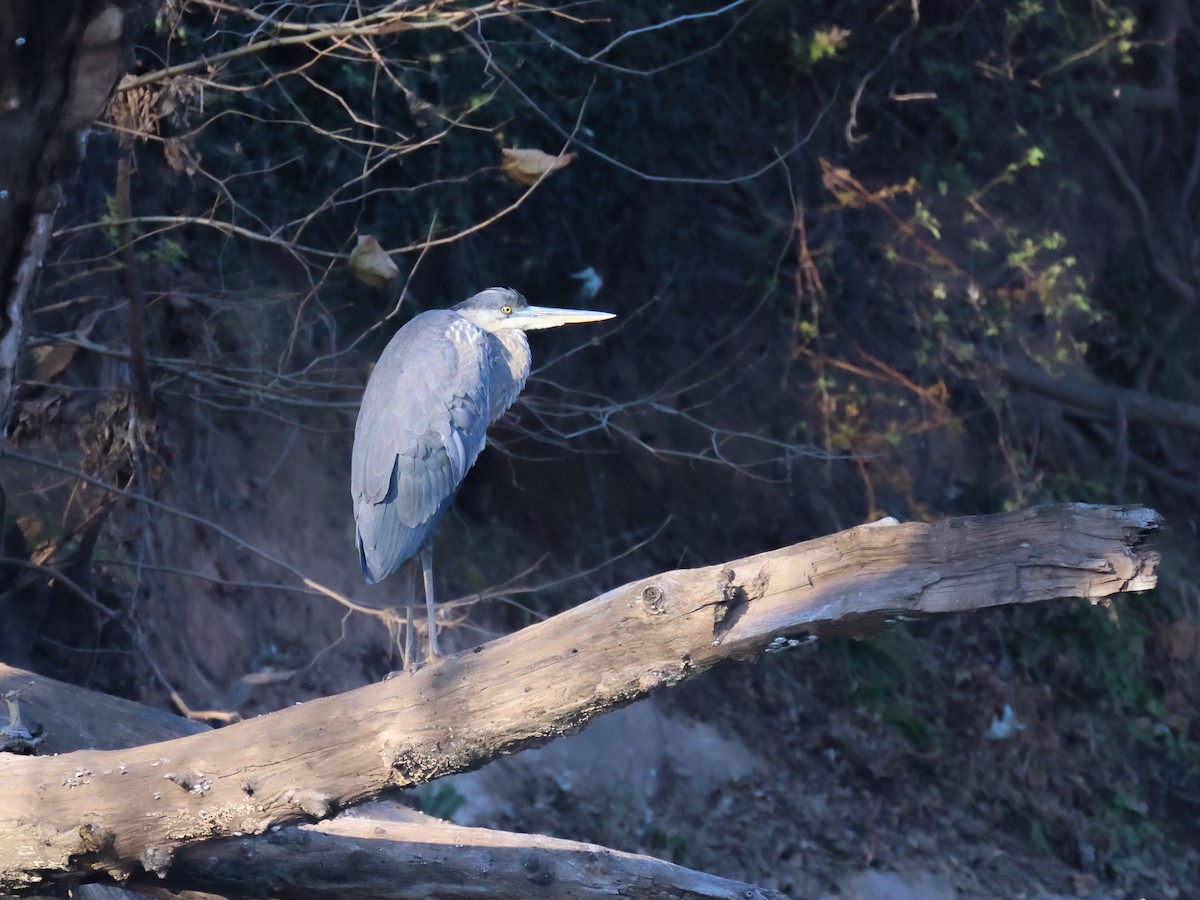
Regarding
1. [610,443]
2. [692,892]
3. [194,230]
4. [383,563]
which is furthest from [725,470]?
[692,892]

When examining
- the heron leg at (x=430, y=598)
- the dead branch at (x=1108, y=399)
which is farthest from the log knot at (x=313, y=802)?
the dead branch at (x=1108, y=399)

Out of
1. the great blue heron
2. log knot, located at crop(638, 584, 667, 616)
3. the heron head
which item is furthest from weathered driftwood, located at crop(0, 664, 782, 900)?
the heron head

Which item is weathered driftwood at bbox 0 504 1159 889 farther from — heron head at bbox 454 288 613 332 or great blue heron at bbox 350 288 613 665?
heron head at bbox 454 288 613 332

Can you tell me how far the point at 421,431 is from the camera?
12.8ft

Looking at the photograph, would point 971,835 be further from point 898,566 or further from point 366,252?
point 898,566

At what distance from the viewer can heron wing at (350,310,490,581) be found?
3.80 m

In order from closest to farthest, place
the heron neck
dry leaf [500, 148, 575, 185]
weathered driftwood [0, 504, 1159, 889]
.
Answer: weathered driftwood [0, 504, 1159, 889], the heron neck, dry leaf [500, 148, 575, 185]

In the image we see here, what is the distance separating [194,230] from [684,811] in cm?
411

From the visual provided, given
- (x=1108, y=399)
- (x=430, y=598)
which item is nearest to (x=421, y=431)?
(x=430, y=598)

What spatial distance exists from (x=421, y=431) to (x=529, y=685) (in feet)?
5.31

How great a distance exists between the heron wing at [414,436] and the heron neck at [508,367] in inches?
6.1

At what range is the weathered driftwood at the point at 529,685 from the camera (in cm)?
208

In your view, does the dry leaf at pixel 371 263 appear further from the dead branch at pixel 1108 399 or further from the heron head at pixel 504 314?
the dead branch at pixel 1108 399

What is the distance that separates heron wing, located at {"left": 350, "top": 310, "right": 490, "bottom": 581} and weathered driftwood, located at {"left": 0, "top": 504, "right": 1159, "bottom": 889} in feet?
3.79
